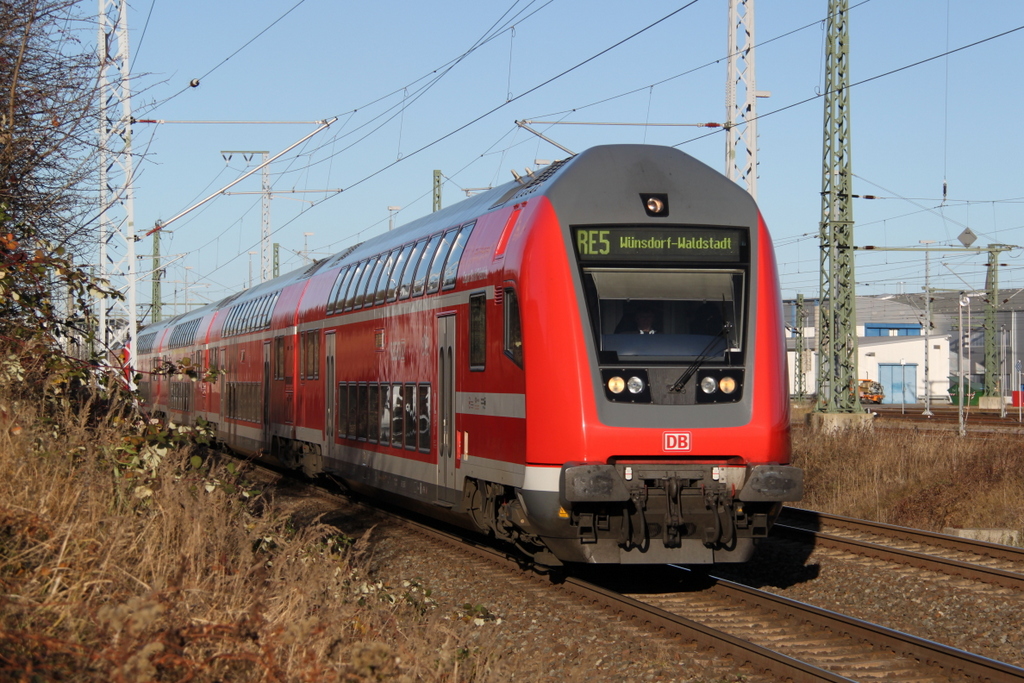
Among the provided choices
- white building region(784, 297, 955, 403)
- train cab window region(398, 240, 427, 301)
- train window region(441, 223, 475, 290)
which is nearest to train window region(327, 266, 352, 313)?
train cab window region(398, 240, 427, 301)

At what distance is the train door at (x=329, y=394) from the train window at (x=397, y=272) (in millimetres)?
2993

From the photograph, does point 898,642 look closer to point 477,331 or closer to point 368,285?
point 477,331

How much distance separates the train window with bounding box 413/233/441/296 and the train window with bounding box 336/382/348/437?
348cm

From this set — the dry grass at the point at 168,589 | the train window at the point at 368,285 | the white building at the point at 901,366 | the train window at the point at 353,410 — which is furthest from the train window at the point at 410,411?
the white building at the point at 901,366

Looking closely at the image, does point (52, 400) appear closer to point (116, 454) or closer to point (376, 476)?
point (116, 454)

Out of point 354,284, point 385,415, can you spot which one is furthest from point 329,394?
point 385,415

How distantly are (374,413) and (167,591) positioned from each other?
31.3 feet

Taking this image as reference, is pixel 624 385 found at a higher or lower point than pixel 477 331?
lower

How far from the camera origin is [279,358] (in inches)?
788

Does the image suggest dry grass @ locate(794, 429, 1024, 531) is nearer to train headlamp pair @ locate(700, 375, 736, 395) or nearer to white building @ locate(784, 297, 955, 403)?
train headlamp pair @ locate(700, 375, 736, 395)

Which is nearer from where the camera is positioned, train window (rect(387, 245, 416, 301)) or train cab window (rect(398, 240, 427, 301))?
train cab window (rect(398, 240, 427, 301))

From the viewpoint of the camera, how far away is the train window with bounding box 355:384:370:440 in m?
15.1

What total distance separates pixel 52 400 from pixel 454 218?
16.2 feet

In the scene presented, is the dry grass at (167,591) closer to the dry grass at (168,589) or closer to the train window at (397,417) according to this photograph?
the dry grass at (168,589)
